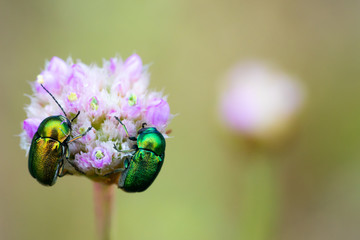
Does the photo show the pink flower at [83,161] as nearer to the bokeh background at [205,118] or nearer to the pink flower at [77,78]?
the pink flower at [77,78]

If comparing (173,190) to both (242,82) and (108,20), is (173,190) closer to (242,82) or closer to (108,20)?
(242,82)

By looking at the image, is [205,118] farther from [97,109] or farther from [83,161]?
[83,161]

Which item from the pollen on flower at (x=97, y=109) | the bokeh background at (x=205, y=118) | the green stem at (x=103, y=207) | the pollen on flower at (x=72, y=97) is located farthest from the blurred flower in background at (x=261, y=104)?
the pollen on flower at (x=72, y=97)

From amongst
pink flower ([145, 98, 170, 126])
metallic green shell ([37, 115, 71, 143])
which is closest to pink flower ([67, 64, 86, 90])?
metallic green shell ([37, 115, 71, 143])

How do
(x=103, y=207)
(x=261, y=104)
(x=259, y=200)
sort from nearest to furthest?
(x=103, y=207), (x=259, y=200), (x=261, y=104)

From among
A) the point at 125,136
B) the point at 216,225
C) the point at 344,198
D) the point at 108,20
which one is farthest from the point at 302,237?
the point at 108,20

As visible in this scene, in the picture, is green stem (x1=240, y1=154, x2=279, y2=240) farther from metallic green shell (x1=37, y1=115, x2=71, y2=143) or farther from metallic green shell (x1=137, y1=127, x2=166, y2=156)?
metallic green shell (x1=37, y1=115, x2=71, y2=143)

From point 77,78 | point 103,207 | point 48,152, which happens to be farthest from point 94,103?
point 103,207
